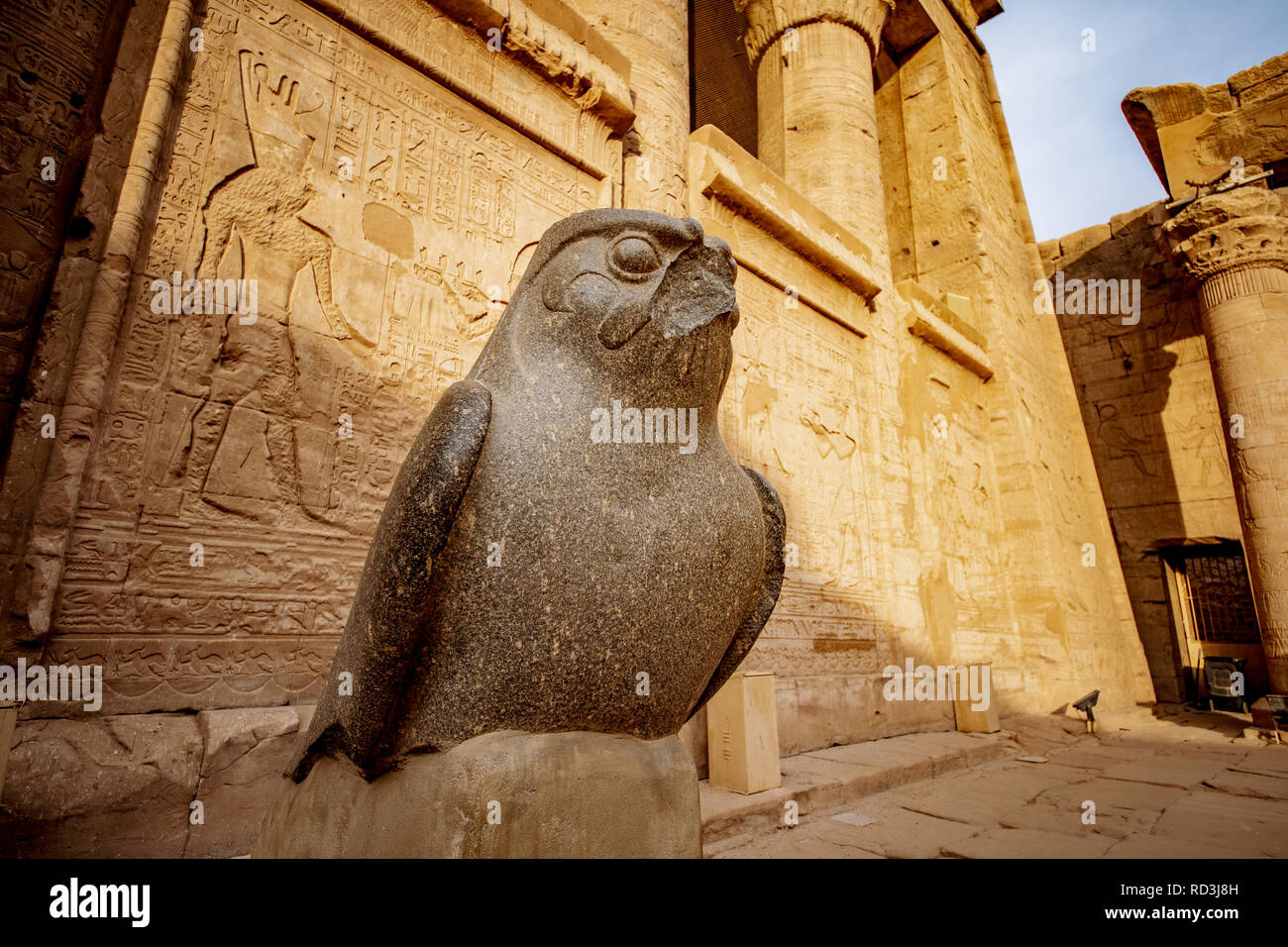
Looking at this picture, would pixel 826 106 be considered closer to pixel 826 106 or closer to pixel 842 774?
pixel 826 106

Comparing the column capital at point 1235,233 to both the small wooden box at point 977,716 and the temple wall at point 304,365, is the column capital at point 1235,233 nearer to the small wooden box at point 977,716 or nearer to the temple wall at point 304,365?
the temple wall at point 304,365

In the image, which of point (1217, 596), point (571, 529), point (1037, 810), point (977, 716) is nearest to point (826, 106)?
point (977, 716)

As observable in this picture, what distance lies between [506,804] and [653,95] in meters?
5.26

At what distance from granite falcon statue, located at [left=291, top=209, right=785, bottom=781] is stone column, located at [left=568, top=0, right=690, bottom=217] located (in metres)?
3.70

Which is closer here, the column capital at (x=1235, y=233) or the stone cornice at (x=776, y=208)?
the stone cornice at (x=776, y=208)

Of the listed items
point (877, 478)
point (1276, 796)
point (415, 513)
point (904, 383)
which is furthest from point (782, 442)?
point (415, 513)

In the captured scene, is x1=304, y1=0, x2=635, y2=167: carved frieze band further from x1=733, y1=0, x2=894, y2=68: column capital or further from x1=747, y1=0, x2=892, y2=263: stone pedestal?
x1=733, y1=0, x2=894, y2=68: column capital

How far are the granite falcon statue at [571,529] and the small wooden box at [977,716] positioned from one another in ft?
19.7

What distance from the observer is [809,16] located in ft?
25.7

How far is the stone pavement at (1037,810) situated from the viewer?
9.86 ft

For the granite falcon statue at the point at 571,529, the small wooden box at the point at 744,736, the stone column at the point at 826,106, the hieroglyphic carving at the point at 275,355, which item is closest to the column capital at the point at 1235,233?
the stone column at the point at 826,106

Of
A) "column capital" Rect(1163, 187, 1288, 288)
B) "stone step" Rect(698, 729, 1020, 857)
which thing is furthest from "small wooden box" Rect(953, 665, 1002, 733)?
"column capital" Rect(1163, 187, 1288, 288)

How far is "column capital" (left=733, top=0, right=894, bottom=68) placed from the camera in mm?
7777
